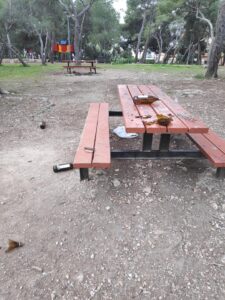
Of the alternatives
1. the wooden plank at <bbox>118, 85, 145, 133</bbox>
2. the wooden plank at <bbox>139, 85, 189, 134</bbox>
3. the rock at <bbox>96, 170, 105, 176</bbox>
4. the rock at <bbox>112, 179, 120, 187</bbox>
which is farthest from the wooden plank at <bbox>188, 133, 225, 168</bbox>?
the rock at <bbox>96, 170, 105, 176</bbox>

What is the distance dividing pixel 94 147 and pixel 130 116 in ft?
1.64

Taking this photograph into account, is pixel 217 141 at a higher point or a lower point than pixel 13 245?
higher

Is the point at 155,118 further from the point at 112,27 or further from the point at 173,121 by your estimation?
the point at 112,27

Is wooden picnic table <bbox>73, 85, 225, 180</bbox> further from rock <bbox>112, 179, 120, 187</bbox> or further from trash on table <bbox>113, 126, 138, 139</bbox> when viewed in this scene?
trash on table <bbox>113, 126, 138, 139</bbox>

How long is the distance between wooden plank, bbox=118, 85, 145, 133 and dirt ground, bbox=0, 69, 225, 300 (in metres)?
0.64

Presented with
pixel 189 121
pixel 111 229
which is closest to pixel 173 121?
pixel 189 121

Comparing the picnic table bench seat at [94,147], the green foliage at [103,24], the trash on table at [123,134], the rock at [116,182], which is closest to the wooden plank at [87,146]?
the picnic table bench seat at [94,147]

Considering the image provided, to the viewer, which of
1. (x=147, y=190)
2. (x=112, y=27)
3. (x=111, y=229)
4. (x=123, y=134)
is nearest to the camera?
(x=111, y=229)

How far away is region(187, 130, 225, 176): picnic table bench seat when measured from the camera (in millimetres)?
2412

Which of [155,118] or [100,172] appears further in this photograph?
[100,172]

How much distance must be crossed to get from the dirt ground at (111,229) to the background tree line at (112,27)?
842 centimetres

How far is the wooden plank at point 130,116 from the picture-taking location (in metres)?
2.26

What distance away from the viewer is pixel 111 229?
2094mm

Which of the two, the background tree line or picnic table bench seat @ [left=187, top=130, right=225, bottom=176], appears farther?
the background tree line
